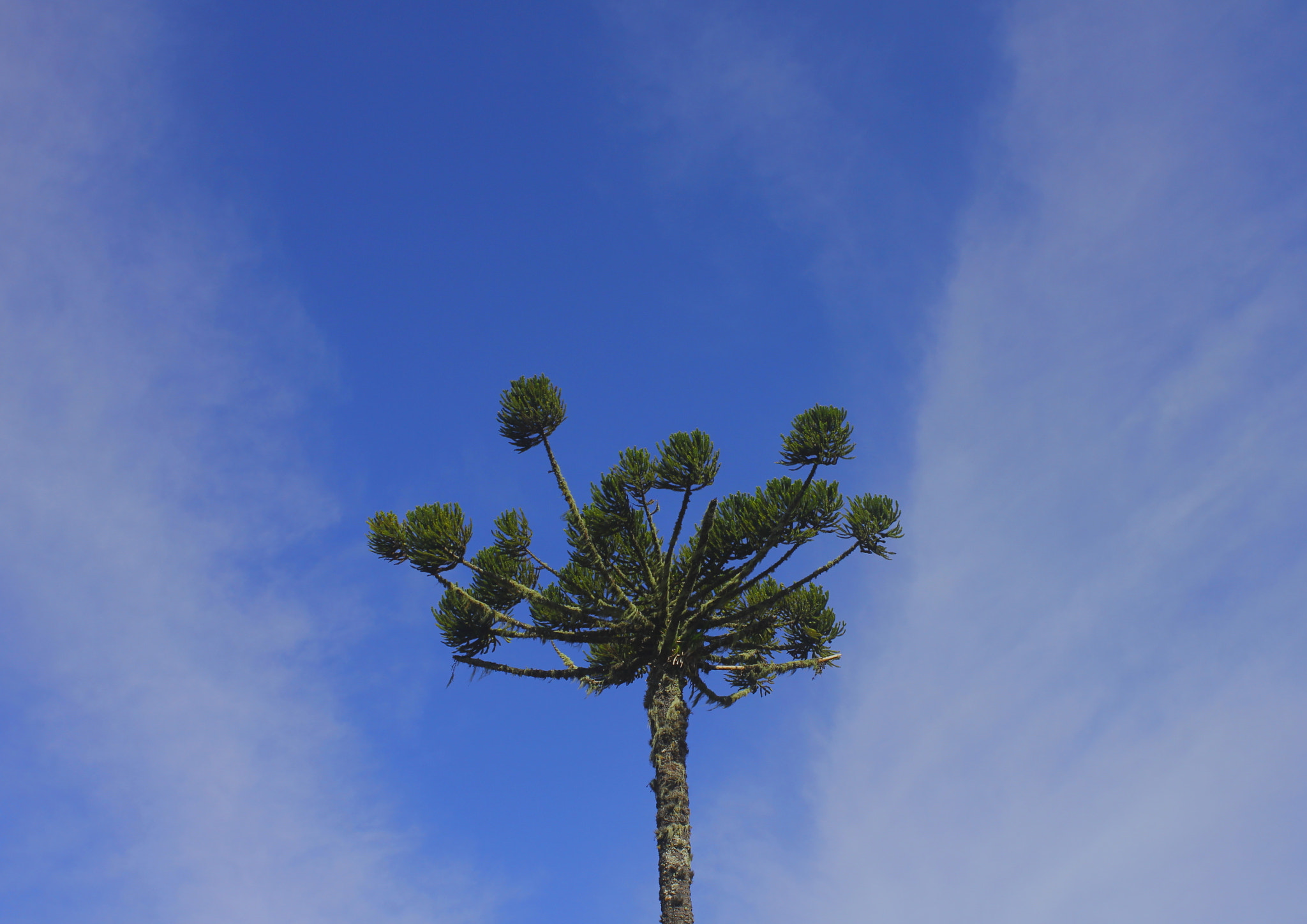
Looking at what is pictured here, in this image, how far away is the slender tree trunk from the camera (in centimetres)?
959

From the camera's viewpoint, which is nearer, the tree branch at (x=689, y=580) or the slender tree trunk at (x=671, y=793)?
the slender tree trunk at (x=671, y=793)

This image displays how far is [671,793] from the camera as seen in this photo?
10250 millimetres

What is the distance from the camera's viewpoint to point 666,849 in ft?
32.4

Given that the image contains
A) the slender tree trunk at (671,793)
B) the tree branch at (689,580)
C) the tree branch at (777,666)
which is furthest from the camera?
the tree branch at (777,666)

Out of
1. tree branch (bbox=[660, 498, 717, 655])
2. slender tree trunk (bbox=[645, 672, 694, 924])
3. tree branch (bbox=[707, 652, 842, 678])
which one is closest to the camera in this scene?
slender tree trunk (bbox=[645, 672, 694, 924])

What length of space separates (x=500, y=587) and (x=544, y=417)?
223 centimetres

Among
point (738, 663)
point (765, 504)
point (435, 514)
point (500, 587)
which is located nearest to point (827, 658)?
point (738, 663)

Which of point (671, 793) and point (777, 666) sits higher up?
point (777, 666)

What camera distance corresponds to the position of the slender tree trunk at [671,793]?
31.4 feet

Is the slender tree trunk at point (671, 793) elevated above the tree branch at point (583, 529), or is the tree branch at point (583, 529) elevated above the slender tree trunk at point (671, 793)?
the tree branch at point (583, 529)

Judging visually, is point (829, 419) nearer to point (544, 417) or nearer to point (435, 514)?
point (544, 417)

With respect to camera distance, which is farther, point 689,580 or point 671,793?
point 689,580

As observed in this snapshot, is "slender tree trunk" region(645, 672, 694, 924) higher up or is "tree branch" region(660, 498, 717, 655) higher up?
"tree branch" region(660, 498, 717, 655)

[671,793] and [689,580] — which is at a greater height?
[689,580]
